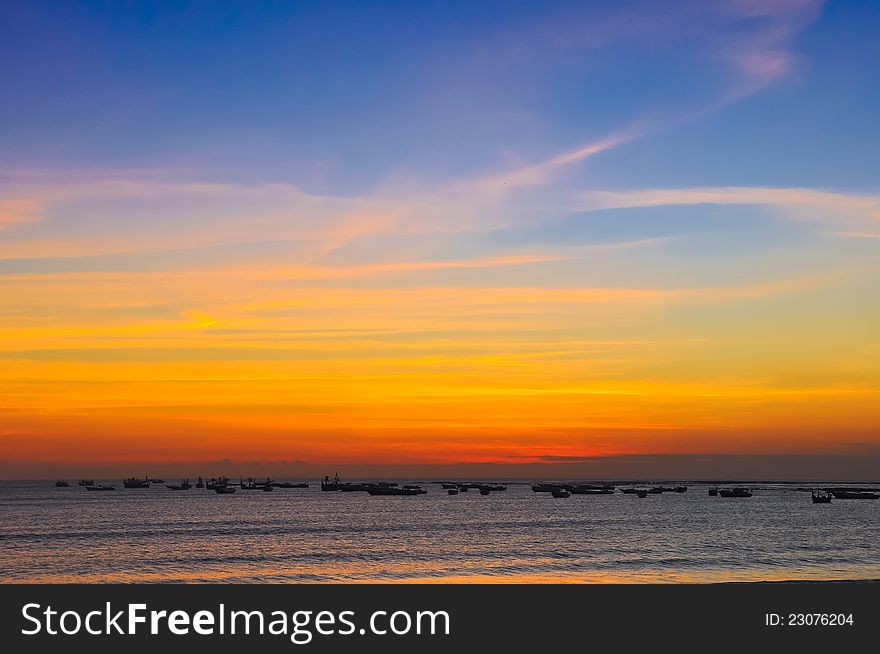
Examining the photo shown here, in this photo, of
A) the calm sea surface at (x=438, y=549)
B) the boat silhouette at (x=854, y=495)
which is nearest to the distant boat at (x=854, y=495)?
the boat silhouette at (x=854, y=495)

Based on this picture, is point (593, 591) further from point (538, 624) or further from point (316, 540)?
point (316, 540)

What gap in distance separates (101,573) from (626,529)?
5873cm

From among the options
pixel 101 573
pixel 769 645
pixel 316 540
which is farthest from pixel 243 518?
pixel 769 645

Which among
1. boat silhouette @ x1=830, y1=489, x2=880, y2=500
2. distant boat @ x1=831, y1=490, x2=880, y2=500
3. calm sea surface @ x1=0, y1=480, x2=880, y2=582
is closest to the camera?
calm sea surface @ x1=0, y1=480, x2=880, y2=582

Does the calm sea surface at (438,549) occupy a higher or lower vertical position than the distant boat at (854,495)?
higher

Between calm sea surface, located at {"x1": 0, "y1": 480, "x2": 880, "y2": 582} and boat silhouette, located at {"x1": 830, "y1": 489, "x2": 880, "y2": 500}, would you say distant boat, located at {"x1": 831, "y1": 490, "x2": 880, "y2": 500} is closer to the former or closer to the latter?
boat silhouette, located at {"x1": 830, "y1": 489, "x2": 880, "y2": 500}

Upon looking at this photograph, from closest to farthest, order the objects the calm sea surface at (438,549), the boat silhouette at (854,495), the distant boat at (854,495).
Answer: the calm sea surface at (438,549), the boat silhouette at (854,495), the distant boat at (854,495)

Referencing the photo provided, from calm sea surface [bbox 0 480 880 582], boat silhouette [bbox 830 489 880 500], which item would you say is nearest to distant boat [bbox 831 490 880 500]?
boat silhouette [bbox 830 489 880 500]

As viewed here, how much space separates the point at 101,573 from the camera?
58469 millimetres

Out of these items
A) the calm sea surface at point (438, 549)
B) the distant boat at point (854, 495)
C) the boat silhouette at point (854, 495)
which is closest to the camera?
the calm sea surface at point (438, 549)

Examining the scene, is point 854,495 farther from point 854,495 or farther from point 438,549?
point 438,549

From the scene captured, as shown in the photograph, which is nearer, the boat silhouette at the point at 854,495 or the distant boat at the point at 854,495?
the boat silhouette at the point at 854,495

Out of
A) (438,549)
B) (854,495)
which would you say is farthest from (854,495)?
(438,549)

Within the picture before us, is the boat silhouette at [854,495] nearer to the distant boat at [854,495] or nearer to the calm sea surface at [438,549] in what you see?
the distant boat at [854,495]
